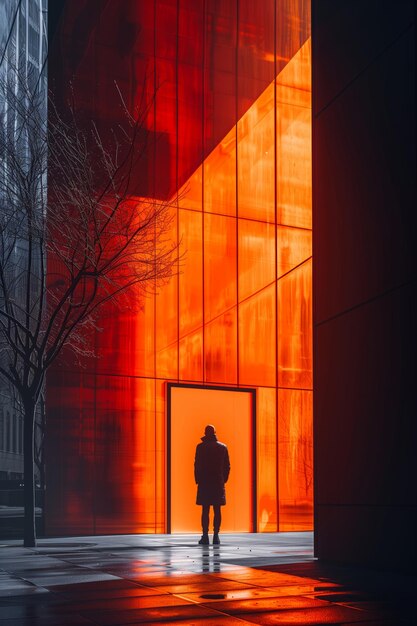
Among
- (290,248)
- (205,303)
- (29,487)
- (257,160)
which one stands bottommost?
(29,487)

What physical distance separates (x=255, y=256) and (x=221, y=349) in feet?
7.71

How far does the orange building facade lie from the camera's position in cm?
1784

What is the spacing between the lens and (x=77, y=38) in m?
18.6

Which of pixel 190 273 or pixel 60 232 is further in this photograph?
pixel 190 273

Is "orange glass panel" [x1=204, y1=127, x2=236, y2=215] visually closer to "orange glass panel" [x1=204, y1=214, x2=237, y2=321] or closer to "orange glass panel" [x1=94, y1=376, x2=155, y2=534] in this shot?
"orange glass panel" [x1=204, y1=214, x2=237, y2=321]

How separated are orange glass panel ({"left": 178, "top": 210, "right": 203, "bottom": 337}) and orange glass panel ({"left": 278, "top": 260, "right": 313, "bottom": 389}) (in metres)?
2.02

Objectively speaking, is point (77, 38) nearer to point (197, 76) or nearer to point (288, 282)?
point (197, 76)

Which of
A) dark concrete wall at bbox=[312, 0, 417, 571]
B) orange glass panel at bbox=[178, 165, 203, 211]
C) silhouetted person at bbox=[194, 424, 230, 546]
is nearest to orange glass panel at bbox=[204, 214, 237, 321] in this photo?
orange glass panel at bbox=[178, 165, 203, 211]

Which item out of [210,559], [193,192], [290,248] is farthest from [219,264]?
[210,559]

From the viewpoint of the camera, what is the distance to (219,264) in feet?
65.2

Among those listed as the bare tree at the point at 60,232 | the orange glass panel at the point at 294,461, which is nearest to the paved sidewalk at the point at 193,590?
the bare tree at the point at 60,232

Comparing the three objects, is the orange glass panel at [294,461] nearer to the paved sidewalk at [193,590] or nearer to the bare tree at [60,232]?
the bare tree at [60,232]

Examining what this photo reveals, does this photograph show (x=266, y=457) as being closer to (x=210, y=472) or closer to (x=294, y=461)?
(x=294, y=461)

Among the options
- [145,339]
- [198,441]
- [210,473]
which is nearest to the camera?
[210,473]
